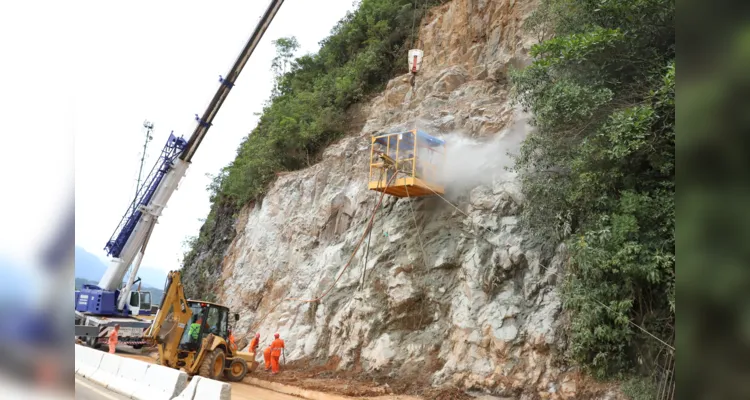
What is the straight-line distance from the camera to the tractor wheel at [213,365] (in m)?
14.9

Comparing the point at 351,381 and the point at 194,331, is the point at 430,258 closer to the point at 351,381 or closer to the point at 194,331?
the point at 351,381

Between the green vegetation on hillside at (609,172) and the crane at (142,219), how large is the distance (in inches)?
477

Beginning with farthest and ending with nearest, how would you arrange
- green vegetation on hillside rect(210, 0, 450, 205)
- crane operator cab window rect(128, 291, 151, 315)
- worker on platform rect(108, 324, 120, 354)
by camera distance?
green vegetation on hillside rect(210, 0, 450, 205)
crane operator cab window rect(128, 291, 151, 315)
worker on platform rect(108, 324, 120, 354)

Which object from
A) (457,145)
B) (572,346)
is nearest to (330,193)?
(457,145)

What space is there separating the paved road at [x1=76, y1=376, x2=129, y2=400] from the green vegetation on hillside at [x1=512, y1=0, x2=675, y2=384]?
11.0 metres

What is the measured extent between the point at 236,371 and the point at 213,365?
49.2 inches

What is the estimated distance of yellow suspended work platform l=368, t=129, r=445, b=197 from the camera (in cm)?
1681

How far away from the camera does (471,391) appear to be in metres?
13.3

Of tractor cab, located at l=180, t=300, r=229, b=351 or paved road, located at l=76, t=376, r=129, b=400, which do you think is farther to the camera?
tractor cab, located at l=180, t=300, r=229, b=351

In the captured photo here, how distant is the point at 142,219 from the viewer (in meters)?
21.0

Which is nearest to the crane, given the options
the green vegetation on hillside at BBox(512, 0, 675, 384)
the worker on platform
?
the worker on platform

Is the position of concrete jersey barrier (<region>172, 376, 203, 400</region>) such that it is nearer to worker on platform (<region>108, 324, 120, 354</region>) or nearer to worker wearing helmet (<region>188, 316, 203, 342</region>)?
worker wearing helmet (<region>188, 316, 203, 342</region>)
